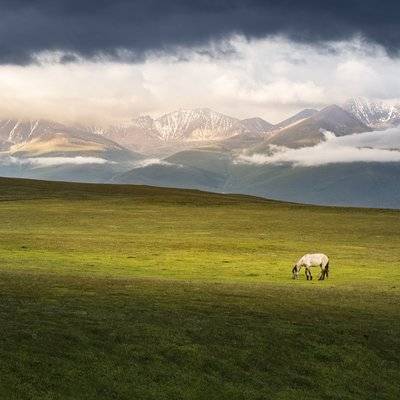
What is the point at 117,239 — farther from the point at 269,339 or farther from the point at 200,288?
the point at 269,339

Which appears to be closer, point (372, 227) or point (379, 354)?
Answer: point (379, 354)

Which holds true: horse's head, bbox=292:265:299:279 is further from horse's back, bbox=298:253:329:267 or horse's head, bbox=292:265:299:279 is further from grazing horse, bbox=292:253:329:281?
horse's back, bbox=298:253:329:267

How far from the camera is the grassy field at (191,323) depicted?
21.7 m

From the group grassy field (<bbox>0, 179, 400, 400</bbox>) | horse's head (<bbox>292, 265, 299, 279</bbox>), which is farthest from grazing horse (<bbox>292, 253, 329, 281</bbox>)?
grassy field (<bbox>0, 179, 400, 400</bbox>)

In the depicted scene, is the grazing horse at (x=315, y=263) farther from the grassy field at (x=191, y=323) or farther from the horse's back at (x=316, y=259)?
the grassy field at (x=191, y=323)

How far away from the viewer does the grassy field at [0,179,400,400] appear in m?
21.7

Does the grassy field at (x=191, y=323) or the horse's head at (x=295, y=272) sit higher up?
the horse's head at (x=295, y=272)

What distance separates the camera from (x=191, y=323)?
28.1 meters

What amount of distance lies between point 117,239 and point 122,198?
Result: 67.2m

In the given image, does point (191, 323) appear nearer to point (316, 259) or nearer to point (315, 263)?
point (316, 259)

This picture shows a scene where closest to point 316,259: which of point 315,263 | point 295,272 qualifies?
point 315,263

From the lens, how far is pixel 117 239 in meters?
Answer: 75.8

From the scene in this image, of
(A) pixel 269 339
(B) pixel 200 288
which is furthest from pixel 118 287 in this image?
(A) pixel 269 339

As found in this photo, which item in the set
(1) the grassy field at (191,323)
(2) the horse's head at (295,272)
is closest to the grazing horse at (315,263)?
(2) the horse's head at (295,272)
